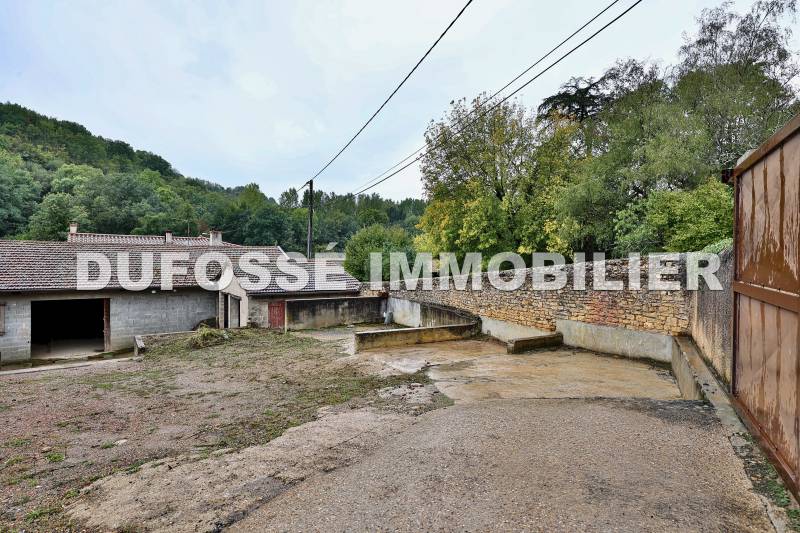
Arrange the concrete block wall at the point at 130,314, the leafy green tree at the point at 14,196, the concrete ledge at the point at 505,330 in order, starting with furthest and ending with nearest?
1. the leafy green tree at the point at 14,196
2. the concrete block wall at the point at 130,314
3. the concrete ledge at the point at 505,330

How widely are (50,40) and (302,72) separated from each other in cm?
1136

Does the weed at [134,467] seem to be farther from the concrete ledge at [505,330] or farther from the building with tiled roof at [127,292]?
the building with tiled roof at [127,292]

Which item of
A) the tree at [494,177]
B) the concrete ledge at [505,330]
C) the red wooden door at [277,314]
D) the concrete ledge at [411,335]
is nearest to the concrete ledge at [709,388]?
the concrete ledge at [505,330]

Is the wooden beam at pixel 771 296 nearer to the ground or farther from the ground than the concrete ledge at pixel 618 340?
farther from the ground

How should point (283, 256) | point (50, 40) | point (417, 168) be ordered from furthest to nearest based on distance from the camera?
point (417, 168) → point (283, 256) → point (50, 40)

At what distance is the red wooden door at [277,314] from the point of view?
1487 centimetres

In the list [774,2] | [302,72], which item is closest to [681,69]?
[774,2]

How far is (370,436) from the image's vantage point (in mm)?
4055

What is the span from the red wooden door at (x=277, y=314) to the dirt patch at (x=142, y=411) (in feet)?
15.2

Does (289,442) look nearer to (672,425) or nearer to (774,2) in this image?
(672,425)

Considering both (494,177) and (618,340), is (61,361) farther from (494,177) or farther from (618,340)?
(494,177)

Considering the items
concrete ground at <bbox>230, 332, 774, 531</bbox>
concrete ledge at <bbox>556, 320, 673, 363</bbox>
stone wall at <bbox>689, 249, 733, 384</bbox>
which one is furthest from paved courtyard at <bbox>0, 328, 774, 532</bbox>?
stone wall at <bbox>689, 249, 733, 384</bbox>

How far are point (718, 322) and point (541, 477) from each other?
3498mm

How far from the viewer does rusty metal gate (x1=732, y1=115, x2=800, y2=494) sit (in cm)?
251
